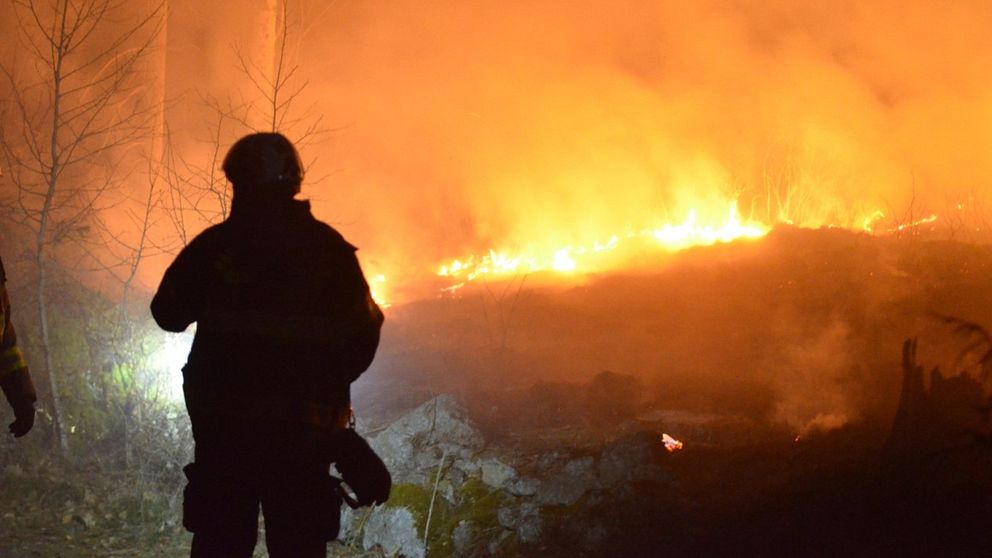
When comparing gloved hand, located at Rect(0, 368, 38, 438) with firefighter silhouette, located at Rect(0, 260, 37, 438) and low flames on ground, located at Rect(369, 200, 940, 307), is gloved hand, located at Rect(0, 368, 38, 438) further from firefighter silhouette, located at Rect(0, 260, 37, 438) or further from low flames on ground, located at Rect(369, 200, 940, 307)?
low flames on ground, located at Rect(369, 200, 940, 307)

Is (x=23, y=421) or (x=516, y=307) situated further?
(x=516, y=307)

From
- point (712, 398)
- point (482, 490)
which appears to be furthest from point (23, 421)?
point (712, 398)

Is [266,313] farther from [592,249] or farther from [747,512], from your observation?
[592,249]

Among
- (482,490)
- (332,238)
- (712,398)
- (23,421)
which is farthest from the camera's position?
(712,398)

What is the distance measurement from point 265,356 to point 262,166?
2.33ft

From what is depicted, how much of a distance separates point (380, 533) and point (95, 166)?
9.79 metres

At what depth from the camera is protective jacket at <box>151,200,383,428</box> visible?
2986 mm

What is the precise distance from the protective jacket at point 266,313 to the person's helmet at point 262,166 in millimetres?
73

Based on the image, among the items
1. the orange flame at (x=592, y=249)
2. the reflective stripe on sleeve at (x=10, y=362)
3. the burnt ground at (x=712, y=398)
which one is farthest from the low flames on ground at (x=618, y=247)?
the reflective stripe on sleeve at (x=10, y=362)

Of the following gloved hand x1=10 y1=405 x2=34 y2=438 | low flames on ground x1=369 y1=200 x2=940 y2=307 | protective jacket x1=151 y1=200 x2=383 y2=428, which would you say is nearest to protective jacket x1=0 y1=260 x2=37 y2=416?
gloved hand x1=10 y1=405 x2=34 y2=438

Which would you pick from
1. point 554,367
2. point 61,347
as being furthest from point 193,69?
point 554,367

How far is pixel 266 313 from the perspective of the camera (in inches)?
119

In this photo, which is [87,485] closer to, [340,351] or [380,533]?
[380,533]

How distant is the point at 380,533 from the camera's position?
646 centimetres
